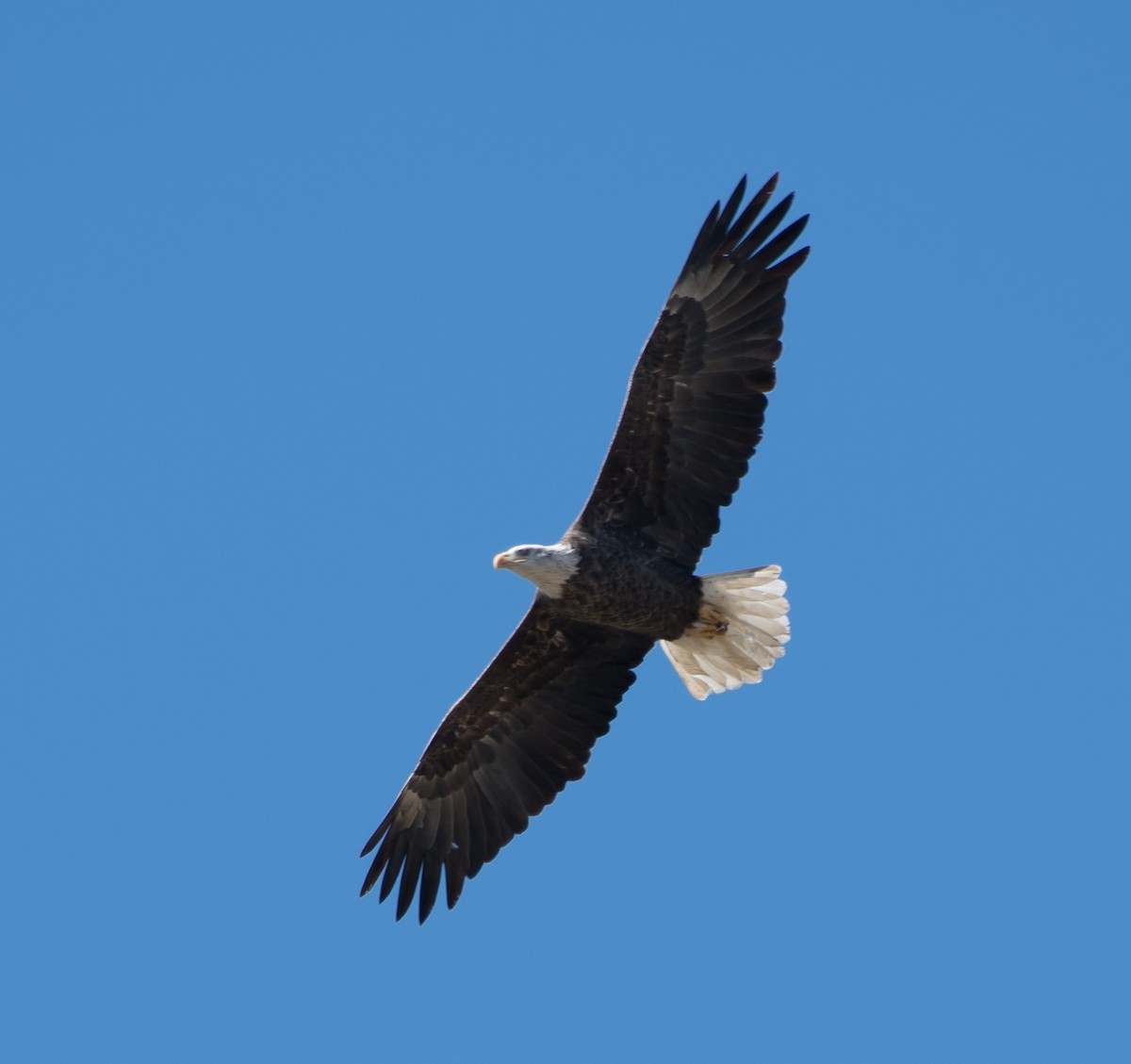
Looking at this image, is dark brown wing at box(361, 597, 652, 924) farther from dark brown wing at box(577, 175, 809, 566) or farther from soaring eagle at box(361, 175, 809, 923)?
dark brown wing at box(577, 175, 809, 566)

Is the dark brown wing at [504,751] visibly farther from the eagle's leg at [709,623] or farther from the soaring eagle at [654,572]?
the eagle's leg at [709,623]

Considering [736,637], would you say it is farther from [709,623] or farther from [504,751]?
[504,751]

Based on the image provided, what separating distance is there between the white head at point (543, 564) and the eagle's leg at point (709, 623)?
2.99 ft

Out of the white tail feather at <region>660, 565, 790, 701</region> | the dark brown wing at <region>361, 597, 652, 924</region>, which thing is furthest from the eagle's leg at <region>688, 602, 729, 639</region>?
the dark brown wing at <region>361, 597, 652, 924</region>

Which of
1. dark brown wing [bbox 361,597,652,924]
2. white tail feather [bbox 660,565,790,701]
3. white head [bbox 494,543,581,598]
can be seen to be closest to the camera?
white head [bbox 494,543,581,598]

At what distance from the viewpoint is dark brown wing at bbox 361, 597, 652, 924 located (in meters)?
11.9

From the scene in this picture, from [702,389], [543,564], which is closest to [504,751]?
[543,564]

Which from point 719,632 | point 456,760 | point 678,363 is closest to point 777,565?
point 719,632

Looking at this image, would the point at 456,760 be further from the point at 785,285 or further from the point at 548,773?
the point at 785,285

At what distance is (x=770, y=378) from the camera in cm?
1118

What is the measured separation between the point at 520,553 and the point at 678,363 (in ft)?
4.58

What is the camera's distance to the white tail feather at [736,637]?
1159cm

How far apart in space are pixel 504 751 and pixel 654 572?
1.61 m

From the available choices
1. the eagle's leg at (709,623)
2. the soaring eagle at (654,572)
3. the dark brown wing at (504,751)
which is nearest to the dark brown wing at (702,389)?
the soaring eagle at (654,572)
